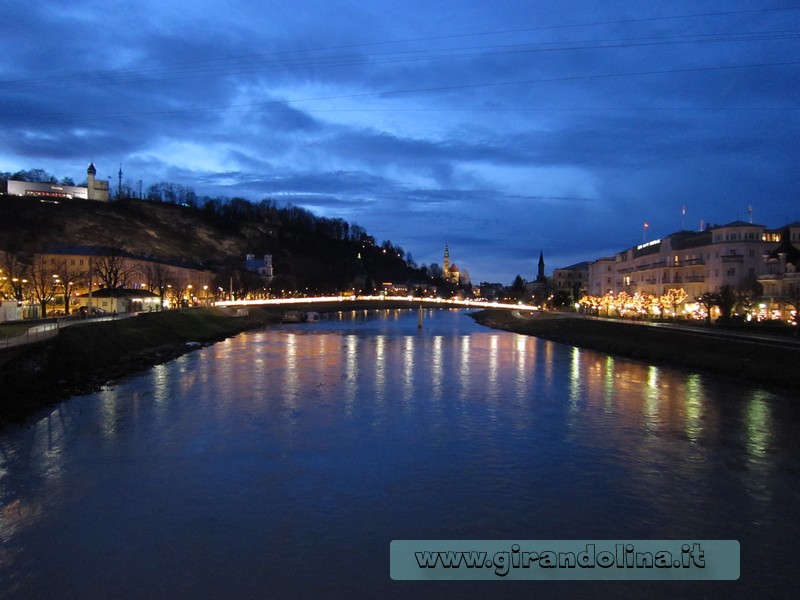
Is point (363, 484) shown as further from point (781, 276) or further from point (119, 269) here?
point (119, 269)

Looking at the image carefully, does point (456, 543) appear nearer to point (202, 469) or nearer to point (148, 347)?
point (202, 469)

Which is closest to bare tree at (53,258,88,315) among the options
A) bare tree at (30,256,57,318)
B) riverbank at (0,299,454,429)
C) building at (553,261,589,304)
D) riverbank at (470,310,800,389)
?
bare tree at (30,256,57,318)

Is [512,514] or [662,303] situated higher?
[662,303]

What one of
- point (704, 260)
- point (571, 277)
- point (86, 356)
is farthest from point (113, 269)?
point (571, 277)

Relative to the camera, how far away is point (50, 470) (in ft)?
37.1

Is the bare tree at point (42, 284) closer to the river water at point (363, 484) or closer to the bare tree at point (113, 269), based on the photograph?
the bare tree at point (113, 269)

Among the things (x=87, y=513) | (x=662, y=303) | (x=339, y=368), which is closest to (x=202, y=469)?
(x=87, y=513)

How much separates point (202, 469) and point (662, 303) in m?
43.7

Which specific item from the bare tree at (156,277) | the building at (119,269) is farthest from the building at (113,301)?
the bare tree at (156,277)

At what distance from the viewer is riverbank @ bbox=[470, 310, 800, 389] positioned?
22.3m

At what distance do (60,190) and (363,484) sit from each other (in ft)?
424

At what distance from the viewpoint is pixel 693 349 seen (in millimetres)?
28531

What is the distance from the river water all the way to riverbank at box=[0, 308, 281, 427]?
1005 mm

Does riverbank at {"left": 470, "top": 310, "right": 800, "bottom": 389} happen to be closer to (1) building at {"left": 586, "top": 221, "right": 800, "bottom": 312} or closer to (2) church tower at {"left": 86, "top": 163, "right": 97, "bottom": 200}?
(1) building at {"left": 586, "top": 221, "right": 800, "bottom": 312}
